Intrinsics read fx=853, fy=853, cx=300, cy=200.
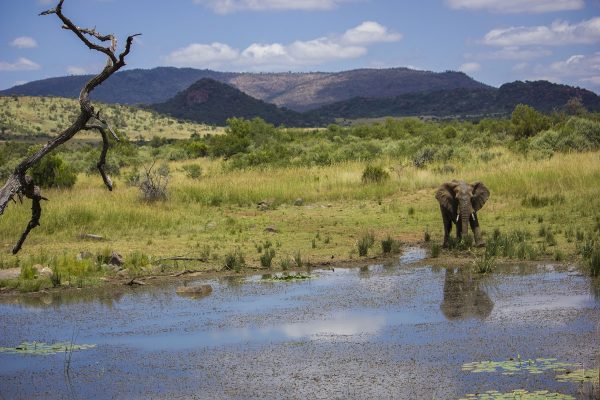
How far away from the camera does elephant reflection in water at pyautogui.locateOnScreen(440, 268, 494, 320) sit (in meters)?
12.3

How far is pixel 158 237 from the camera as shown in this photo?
21.2m

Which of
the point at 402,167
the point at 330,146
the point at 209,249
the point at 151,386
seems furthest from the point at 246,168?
the point at 151,386

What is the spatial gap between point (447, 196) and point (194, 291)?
620 centimetres

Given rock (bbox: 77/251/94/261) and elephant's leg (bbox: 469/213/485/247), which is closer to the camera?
rock (bbox: 77/251/94/261)

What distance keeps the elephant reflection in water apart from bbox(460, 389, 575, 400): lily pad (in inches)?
145

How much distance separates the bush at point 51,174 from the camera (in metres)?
28.6

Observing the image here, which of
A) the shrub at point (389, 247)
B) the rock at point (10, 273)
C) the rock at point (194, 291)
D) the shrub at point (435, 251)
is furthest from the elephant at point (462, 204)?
the rock at point (10, 273)

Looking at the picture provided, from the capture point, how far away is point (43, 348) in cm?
1133

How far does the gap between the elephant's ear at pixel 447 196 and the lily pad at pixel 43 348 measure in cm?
910

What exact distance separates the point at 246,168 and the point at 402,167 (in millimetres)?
7119

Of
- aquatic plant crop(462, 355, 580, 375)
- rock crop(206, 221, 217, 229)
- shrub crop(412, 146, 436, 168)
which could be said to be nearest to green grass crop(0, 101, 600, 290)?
rock crop(206, 221, 217, 229)

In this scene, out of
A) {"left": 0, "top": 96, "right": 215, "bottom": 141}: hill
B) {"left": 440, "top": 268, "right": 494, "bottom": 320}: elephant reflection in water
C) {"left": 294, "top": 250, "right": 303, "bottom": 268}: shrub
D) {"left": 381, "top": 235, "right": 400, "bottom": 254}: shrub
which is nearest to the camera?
{"left": 440, "top": 268, "right": 494, "bottom": 320}: elephant reflection in water

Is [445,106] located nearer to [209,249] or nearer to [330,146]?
[330,146]

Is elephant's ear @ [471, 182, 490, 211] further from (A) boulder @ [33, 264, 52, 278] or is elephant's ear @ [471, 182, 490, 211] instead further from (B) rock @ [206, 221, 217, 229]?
(A) boulder @ [33, 264, 52, 278]
